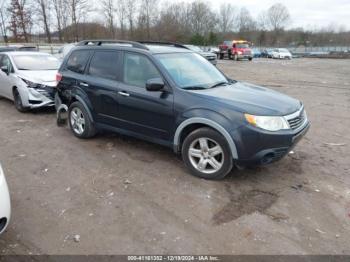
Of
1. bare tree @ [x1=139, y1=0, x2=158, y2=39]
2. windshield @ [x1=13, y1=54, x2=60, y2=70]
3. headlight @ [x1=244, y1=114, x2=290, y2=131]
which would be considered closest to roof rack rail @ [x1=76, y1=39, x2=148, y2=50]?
headlight @ [x1=244, y1=114, x2=290, y2=131]

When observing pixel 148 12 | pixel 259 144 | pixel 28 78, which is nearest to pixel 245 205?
pixel 259 144

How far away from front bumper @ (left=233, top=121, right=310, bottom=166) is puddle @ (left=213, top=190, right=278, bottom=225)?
1.29 ft

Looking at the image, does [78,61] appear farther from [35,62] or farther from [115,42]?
[35,62]

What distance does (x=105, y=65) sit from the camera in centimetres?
538

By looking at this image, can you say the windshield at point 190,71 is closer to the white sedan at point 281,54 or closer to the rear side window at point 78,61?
the rear side window at point 78,61

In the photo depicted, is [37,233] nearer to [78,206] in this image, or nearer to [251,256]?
[78,206]

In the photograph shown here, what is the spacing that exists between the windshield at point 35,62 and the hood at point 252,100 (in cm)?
599

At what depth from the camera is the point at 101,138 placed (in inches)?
239

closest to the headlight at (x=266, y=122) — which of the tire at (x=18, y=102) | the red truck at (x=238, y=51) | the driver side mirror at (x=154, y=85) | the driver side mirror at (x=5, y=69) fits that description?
the driver side mirror at (x=154, y=85)

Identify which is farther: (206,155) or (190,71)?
(190,71)

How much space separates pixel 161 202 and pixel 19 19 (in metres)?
43.5

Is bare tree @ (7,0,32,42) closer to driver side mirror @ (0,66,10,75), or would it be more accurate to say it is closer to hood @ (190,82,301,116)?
driver side mirror @ (0,66,10,75)

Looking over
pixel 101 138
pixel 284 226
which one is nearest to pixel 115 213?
pixel 284 226

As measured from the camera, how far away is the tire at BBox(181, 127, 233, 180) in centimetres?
409
